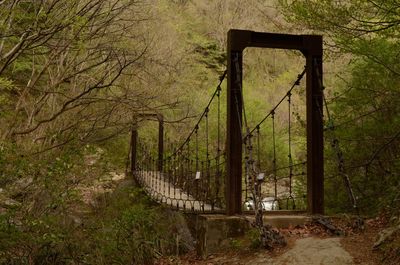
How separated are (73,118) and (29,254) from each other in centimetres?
263

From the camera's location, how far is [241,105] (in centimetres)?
464

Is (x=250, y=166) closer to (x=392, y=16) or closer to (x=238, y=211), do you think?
(x=238, y=211)

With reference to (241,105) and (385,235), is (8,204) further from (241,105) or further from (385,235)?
(385,235)

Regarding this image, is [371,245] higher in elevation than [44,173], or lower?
lower

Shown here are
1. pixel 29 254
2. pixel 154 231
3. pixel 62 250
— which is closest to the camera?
pixel 29 254

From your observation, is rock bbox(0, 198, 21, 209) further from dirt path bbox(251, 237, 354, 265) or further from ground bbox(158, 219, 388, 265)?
dirt path bbox(251, 237, 354, 265)

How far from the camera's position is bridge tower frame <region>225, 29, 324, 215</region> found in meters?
4.55

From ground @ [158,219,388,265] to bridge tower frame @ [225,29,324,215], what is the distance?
53 centimetres

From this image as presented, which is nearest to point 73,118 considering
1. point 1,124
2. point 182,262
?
point 1,124

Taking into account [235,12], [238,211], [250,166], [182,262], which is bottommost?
[182,262]

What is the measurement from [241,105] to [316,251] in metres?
1.69

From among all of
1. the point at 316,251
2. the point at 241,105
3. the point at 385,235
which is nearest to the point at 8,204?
the point at 241,105

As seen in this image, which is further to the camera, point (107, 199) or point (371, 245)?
point (107, 199)

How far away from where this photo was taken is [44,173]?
5.45m
